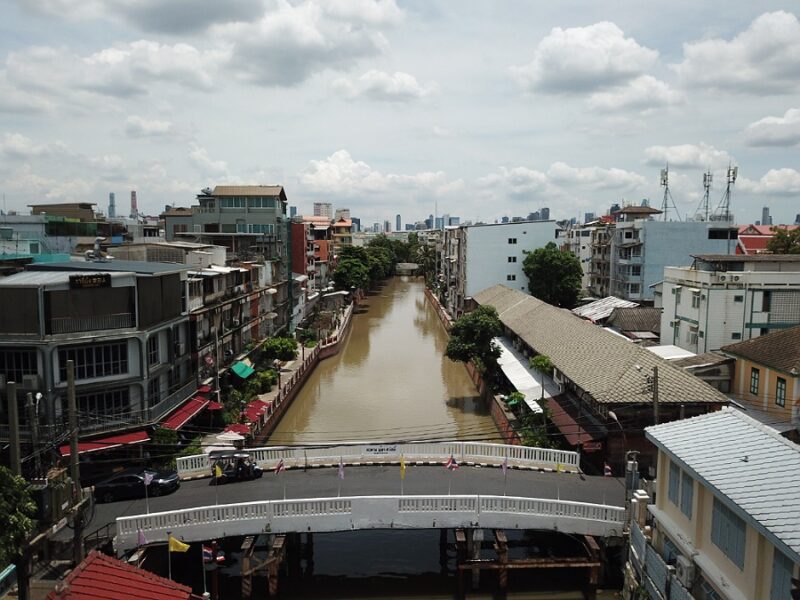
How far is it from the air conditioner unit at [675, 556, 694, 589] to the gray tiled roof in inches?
349

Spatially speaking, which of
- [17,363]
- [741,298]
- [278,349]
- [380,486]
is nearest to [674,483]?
[380,486]

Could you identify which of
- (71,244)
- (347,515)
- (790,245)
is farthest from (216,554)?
(790,245)

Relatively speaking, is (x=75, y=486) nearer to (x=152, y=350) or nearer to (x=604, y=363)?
(x=152, y=350)

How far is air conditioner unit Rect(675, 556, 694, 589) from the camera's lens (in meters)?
14.2

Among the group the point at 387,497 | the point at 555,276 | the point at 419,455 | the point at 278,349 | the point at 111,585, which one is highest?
the point at 555,276

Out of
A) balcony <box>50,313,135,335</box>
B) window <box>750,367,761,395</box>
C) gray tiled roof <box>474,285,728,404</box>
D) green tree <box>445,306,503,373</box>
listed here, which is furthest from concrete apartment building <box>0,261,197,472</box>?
window <box>750,367,761,395</box>

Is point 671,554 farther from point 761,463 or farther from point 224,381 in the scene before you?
point 224,381

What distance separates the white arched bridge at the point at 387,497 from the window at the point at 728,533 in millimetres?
5493

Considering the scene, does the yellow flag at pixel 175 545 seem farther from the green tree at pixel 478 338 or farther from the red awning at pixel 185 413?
the green tree at pixel 478 338

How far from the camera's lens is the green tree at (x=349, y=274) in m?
80.0

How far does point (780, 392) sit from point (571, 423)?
27.4 ft

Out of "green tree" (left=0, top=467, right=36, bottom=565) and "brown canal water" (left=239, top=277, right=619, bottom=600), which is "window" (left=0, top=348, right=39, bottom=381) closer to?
"brown canal water" (left=239, top=277, right=619, bottom=600)

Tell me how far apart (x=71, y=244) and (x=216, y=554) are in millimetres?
38666

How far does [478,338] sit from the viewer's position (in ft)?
118
